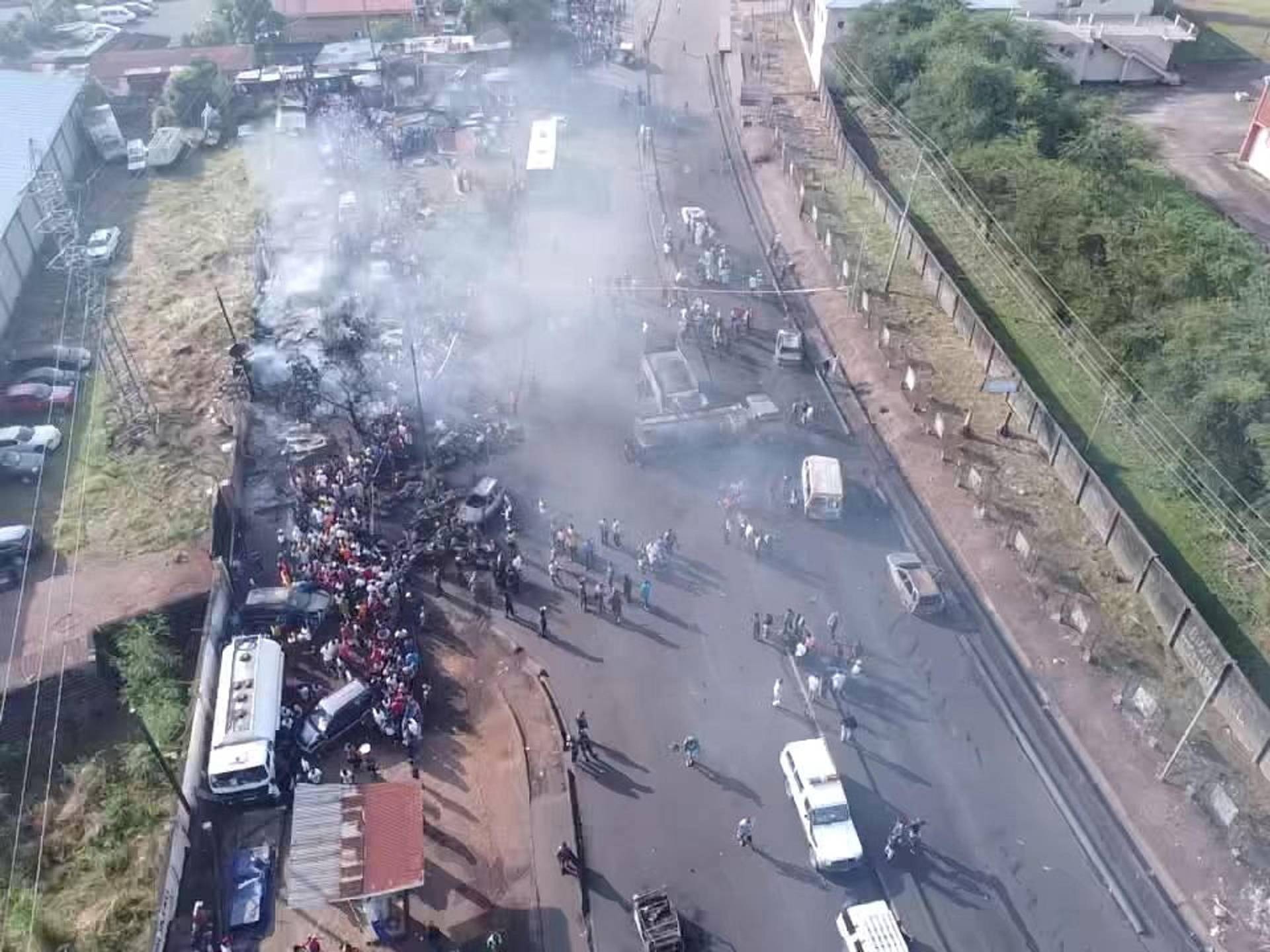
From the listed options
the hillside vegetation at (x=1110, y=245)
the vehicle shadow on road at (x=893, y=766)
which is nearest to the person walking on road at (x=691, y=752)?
the vehicle shadow on road at (x=893, y=766)

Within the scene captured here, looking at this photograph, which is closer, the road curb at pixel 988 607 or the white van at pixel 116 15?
the road curb at pixel 988 607

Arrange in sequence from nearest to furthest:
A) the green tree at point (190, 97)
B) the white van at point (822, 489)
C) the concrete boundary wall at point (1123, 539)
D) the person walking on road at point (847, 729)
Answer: the concrete boundary wall at point (1123, 539) → the person walking on road at point (847, 729) → the white van at point (822, 489) → the green tree at point (190, 97)

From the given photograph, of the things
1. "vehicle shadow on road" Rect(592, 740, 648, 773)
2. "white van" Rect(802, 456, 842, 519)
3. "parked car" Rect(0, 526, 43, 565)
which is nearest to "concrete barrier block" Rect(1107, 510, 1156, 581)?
"white van" Rect(802, 456, 842, 519)

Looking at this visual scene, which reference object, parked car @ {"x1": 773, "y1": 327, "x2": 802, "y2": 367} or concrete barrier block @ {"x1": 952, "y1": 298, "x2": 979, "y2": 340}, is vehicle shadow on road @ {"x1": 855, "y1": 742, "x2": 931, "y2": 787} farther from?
concrete barrier block @ {"x1": 952, "y1": 298, "x2": 979, "y2": 340}

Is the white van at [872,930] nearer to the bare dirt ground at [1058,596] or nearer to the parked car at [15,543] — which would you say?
the bare dirt ground at [1058,596]

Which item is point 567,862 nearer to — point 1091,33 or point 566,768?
point 566,768

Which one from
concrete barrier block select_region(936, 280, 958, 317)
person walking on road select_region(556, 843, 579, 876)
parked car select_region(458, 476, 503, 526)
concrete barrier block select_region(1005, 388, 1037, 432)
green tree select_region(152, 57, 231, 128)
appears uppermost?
green tree select_region(152, 57, 231, 128)

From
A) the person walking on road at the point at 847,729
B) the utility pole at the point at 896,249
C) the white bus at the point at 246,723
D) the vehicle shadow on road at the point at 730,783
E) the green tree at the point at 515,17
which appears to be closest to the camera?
the white bus at the point at 246,723
